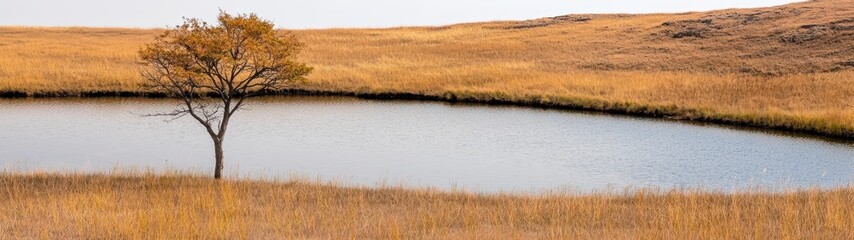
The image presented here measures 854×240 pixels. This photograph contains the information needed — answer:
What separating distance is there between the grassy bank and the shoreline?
0.07 meters

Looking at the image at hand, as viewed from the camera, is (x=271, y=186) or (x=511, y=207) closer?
(x=511, y=207)

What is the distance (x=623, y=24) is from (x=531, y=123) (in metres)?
47.1

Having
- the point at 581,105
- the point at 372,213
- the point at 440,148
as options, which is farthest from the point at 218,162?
the point at 581,105

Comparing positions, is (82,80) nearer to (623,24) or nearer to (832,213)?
(832,213)

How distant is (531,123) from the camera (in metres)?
34.1

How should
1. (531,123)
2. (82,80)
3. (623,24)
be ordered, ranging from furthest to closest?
(623,24) < (82,80) < (531,123)

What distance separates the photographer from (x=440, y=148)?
1071 inches

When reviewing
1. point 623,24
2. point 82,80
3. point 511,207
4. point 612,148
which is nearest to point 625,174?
point 612,148

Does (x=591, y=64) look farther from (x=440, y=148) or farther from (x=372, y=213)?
(x=372, y=213)

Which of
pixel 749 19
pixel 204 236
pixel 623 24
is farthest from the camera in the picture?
pixel 623 24

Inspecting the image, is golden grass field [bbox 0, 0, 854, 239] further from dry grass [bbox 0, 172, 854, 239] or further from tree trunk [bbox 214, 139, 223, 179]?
tree trunk [bbox 214, 139, 223, 179]

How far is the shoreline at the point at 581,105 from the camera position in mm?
31498

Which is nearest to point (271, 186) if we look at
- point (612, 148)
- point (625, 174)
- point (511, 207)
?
point (511, 207)

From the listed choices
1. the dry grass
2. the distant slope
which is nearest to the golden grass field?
the dry grass
